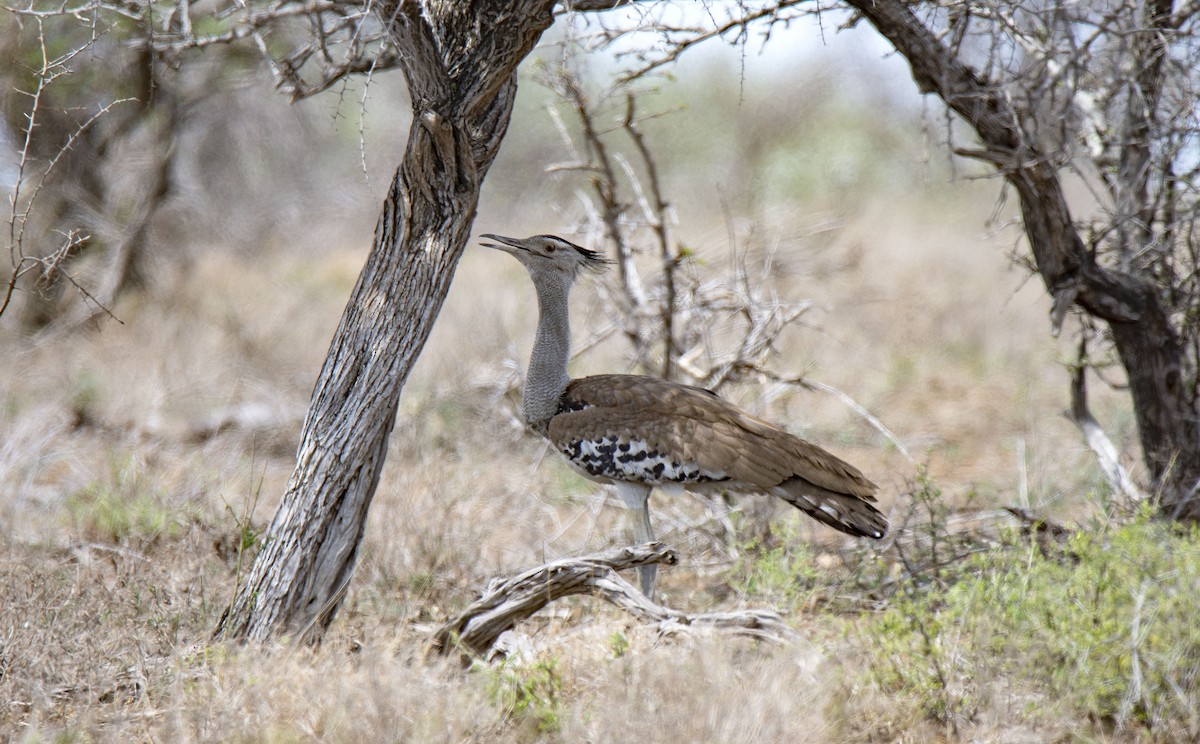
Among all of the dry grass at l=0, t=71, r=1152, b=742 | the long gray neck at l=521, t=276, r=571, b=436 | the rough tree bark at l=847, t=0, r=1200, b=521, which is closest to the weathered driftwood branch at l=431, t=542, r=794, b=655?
the dry grass at l=0, t=71, r=1152, b=742

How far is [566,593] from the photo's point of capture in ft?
11.3

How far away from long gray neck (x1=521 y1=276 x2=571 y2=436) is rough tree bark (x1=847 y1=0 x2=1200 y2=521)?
166 cm

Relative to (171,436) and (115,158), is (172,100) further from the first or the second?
(171,436)

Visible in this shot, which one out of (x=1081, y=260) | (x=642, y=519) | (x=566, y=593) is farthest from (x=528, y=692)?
(x=1081, y=260)

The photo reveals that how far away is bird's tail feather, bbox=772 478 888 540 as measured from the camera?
12.9 ft

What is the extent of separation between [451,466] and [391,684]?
361 centimetres

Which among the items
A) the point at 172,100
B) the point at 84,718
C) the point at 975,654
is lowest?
the point at 84,718

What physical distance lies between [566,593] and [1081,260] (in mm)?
2588

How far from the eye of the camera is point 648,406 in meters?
4.33

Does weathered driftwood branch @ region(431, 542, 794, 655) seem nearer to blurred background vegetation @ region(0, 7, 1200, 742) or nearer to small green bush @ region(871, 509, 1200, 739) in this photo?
blurred background vegetation @ region(0, 7, 1200, 742)

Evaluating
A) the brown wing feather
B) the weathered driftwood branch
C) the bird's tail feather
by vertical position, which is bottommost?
the weathered driftwood branch

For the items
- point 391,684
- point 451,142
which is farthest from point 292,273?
point 391,684

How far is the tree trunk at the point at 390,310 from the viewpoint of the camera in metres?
3.35

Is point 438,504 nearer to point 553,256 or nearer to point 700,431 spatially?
point 553,256
